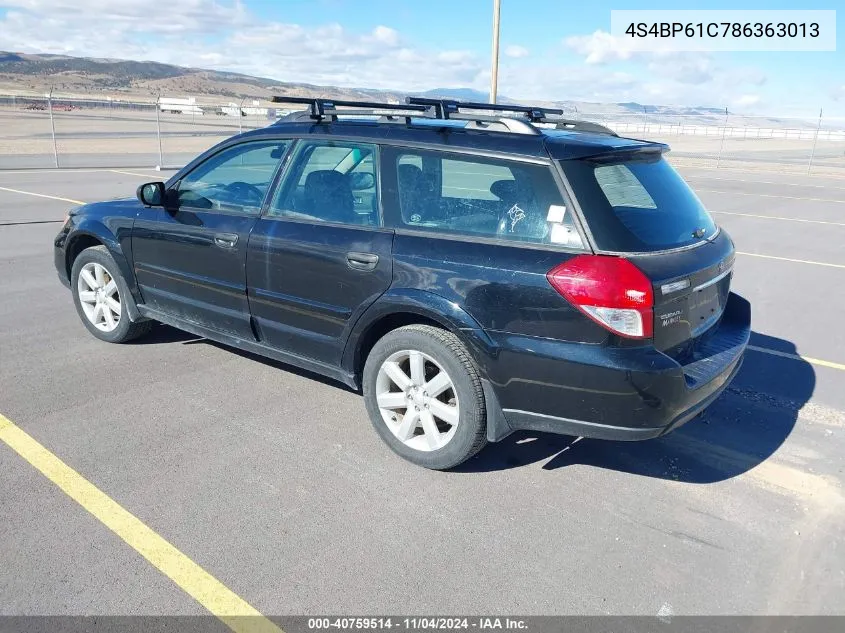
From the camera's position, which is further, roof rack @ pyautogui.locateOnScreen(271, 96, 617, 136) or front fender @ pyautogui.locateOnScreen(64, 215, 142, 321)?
front fender @ pyautogui.locateOnScreen(64, 215, 142, 321)

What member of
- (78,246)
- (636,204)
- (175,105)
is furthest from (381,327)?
(175,105)

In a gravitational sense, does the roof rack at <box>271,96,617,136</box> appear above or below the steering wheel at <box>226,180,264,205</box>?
above

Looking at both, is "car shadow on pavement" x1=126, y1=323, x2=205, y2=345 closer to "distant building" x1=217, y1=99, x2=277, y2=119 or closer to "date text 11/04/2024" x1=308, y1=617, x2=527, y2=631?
"distant building" x1=217, y1=99, x2=277, y2=119

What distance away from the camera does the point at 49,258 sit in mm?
8211

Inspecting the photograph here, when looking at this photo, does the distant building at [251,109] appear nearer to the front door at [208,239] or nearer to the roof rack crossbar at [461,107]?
the front door at [208,239]

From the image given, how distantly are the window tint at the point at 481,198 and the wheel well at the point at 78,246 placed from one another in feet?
8.94

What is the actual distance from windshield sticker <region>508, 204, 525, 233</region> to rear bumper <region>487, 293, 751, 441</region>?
1.77ft

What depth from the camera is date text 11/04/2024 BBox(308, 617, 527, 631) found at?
2.62m

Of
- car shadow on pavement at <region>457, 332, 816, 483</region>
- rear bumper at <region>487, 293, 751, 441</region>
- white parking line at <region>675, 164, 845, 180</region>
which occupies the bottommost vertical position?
car shadow on pavement at <region>457, 332, 816, 483</region>

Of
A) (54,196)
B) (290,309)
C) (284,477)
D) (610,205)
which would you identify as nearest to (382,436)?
(284,477)

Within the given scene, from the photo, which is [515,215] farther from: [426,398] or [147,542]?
[147,542]

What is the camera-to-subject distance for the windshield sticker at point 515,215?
3408mm

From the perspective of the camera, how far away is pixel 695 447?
4047 millimetres

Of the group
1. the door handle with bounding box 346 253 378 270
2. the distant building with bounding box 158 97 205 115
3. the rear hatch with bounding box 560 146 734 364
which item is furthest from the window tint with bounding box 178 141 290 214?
the distant building with bounding box 158 97 205 115
